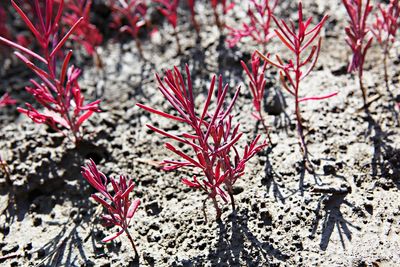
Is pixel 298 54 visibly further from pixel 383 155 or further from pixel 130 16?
pixel 130 16

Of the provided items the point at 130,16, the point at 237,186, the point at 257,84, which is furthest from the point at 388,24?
the point at 130,16

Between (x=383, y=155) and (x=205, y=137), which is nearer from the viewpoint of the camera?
(x=205, y=137)

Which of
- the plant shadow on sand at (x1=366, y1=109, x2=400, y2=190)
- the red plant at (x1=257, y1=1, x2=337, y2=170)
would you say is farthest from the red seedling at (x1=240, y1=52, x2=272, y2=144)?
the plant shadow on sand at (x1=366, y1=109, x2=400, y2=190)

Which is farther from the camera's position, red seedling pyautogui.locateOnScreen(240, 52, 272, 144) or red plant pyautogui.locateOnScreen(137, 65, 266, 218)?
red seedling pyautogui.locateOnScreen(240, 52, 272, 144)

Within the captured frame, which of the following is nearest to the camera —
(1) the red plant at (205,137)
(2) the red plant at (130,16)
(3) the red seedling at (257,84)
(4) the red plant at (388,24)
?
(1) the red plant at (205,137)

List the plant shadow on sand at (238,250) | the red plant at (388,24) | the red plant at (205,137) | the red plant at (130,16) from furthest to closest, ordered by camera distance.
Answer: the red plant at (130,16) < the red plant at (388,24) < the plant shadow on sand at (238,250) < the red plant at (205,137)

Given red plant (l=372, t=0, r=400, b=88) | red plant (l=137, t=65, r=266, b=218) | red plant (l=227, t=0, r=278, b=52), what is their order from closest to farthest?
red plant (l=137, t=65, r=266, b=218), red plant (l=372, t=0, r=400, b=88), red plant (l=227, t=0, r=278, b=52)

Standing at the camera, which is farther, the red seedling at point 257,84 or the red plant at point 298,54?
the red seedling at point 257,84

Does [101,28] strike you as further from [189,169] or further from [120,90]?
[189,169]

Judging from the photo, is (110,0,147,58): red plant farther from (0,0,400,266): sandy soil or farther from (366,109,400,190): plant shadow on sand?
(366,109,400,190): plant shadow on sand

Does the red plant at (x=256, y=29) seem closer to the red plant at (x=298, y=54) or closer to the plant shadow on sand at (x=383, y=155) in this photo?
the red plant at (x=298, y=54)

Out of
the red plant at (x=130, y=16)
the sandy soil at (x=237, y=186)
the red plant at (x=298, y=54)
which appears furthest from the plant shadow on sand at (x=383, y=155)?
the red plant at (x=130, y=16)
